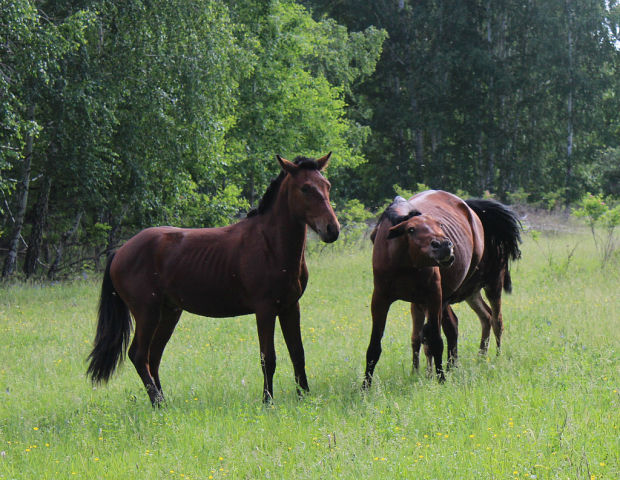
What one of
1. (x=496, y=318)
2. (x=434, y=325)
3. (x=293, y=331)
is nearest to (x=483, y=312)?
(x=496, y=318)

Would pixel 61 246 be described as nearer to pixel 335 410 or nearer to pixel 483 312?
pixel 483 312

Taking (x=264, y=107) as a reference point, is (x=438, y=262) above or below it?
below

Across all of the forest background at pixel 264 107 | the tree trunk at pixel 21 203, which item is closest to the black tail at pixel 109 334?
the forest background at pixel 264 107

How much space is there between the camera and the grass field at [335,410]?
4.55 meters

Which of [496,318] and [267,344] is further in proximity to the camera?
[496,318]

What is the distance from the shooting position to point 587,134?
3953cm

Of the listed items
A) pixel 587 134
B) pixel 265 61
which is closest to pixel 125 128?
pixel 265 61

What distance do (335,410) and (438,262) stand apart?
1638mm

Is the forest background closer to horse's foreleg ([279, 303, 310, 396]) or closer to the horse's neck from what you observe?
the horse's neck

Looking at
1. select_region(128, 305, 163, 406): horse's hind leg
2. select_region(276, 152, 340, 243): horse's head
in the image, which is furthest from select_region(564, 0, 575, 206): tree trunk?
select_region(128, 305, 163, 406): horse's hind leg

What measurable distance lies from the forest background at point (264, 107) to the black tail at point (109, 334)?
23.9 ft

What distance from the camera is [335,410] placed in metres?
5.94

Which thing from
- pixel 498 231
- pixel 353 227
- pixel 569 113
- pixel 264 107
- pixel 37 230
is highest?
pixel 569 113

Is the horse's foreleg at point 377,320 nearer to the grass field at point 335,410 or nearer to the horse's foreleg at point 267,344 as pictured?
the grass field at point 335,410
